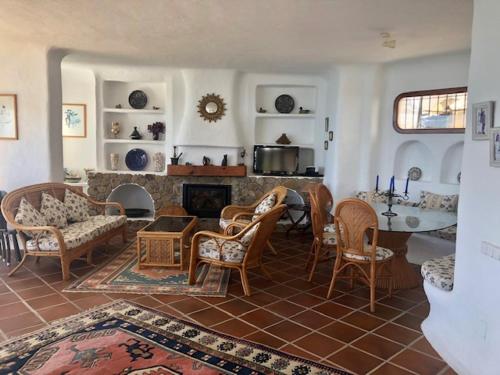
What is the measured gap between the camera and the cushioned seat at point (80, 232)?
381 centimetres

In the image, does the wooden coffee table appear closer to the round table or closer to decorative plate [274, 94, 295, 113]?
the round table

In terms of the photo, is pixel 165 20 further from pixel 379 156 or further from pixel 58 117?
pixel 379 156

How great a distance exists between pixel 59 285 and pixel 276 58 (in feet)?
12.5

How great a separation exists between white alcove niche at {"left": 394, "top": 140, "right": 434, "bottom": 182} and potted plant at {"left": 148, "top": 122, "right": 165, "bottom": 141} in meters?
3.85

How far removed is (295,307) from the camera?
3291 millimetres

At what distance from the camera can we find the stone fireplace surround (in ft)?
20.2

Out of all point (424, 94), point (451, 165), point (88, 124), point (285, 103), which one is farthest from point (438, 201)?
point (88, 124)

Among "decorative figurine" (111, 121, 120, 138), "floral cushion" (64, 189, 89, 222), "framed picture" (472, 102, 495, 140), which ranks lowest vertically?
"floral cushion" (64, 189, 89, 222)

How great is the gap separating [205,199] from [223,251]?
9.37ft

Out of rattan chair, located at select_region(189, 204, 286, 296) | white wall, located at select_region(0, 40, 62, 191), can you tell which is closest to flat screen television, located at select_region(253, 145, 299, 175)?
rattan chair, located at select_region(189, 204, 286, 296)

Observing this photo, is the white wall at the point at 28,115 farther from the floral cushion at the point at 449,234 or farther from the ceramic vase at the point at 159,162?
the floral cushion at the point at 449,234

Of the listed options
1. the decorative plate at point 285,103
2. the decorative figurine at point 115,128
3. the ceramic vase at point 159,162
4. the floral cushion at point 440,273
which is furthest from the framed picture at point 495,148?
the decorative figurine at point 115,128

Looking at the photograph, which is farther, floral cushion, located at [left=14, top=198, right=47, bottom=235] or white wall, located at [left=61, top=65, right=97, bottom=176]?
white wall, located at [left=61, top=65, right=97, bottom=176]

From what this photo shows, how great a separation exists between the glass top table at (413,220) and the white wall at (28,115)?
4.08 m
